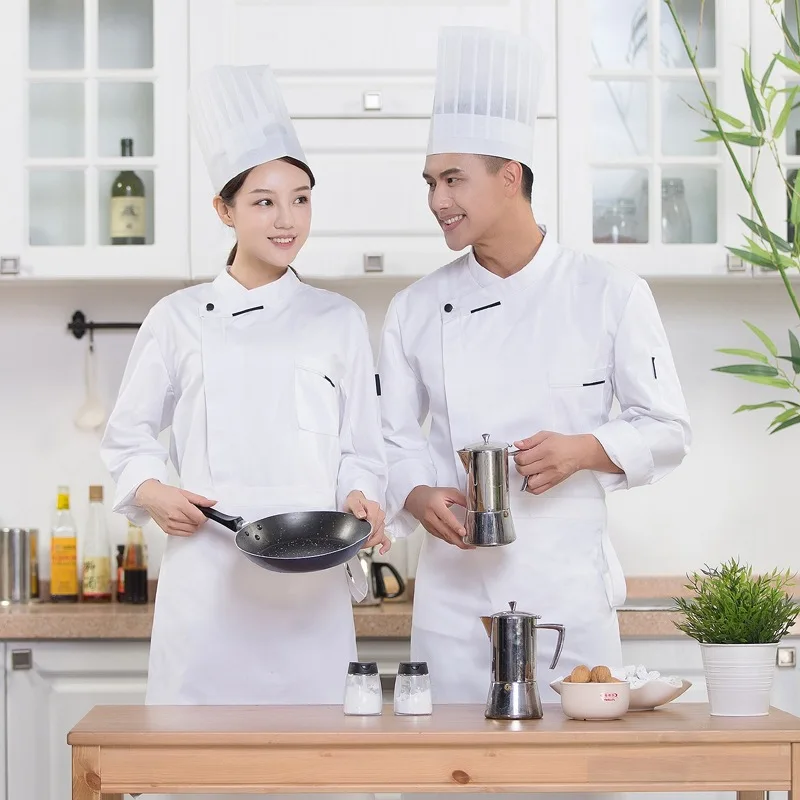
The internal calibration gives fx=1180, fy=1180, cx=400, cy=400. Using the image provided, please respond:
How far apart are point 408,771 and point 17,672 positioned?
4.15ft

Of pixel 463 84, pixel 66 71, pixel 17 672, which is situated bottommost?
pixel 17 672

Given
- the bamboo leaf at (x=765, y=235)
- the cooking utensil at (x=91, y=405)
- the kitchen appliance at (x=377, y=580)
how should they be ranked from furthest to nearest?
the cooking utensil at (x=91, y=405), the kitchen appliance at (x=377, y=580), the bamboo leaf at (x=765, y=235)

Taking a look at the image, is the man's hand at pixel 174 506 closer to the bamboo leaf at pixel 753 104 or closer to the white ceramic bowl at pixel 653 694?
the white ceramic bowl at pixel 653 694

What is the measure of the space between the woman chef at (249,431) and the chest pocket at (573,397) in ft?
0.95

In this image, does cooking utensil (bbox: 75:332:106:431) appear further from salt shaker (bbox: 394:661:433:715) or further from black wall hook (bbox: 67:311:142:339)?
salt shaker (bbox: 394:661:433:715)

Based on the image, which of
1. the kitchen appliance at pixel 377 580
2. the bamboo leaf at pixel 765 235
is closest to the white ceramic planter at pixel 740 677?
the bamboo leaf at pixel 765 235

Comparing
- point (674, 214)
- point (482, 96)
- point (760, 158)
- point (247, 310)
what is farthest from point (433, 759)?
point (760, 158)

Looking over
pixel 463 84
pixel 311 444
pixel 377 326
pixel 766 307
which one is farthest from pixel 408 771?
pixel 766 307

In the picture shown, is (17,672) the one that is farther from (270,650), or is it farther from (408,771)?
(408,771)

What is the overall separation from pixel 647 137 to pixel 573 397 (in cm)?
88

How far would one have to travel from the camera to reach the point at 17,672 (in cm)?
232

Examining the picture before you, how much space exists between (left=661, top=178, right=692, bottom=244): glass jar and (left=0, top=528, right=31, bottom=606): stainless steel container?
158 centimetres

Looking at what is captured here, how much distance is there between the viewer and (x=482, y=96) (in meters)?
1.97

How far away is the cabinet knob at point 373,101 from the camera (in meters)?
2.46
